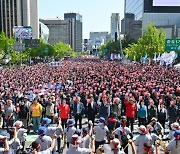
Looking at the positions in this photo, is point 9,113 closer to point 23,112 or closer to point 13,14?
point 23,112

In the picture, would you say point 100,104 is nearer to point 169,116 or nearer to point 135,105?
point 135,105

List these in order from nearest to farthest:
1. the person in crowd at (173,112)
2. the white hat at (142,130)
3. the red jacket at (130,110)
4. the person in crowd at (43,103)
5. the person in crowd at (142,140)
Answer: the person in crowd at (142,140) → the white hat at (142,130) → the red jacket at (130,110) → the person in crowd at (173,112) → the person in crowd at (43,103)

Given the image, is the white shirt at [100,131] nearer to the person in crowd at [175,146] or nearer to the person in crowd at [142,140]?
the person in crowd at [142,140]

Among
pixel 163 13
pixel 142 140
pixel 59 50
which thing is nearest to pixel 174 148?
pixel 142 140

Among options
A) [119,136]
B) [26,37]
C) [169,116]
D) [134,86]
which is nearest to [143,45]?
[26,37]

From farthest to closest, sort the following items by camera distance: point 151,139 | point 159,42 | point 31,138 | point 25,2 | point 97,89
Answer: point 25,2 < point 159,42 < point 97,89 < point 31,138 < point 151,139

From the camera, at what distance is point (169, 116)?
1361 cm

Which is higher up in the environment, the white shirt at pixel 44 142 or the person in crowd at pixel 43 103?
the white shirt at pixel 44 142

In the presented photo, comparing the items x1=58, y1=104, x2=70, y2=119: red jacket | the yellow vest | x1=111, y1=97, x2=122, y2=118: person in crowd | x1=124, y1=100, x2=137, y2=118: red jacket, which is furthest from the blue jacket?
the yellow vest

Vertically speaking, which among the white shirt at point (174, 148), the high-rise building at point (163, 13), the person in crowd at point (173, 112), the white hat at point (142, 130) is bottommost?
the person in crowd at point (173, 112)

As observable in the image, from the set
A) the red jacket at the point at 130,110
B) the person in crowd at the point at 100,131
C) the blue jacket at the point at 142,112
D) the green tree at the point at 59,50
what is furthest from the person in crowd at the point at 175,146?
the green tree at the point at 59,50

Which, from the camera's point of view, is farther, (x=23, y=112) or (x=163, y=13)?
(x=163, y=13)

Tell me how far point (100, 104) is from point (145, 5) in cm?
9937

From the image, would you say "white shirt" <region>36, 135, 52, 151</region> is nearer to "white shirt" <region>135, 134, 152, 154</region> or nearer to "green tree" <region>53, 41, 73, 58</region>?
"white shirt" <region>135, 134, 152, 154</region>
